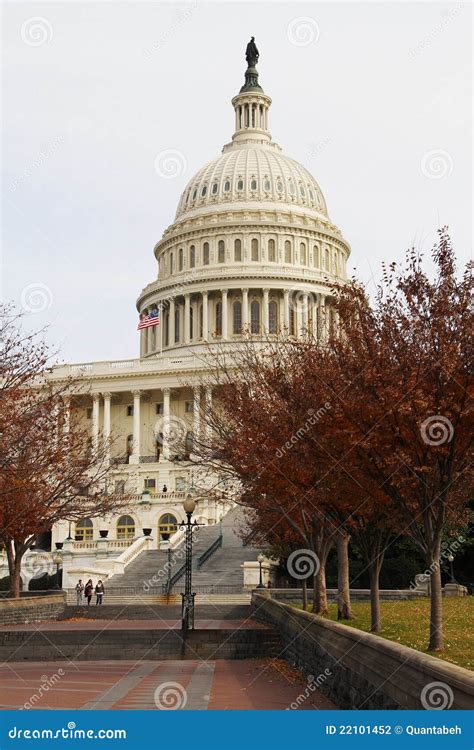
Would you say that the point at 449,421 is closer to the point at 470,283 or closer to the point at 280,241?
the point at 470,283

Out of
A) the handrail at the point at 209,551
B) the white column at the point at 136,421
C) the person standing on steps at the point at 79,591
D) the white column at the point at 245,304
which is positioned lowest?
the person standing on steps at the point at 79,591

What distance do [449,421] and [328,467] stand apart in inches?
218

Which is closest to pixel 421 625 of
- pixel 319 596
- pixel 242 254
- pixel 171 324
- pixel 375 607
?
pixel 375 607

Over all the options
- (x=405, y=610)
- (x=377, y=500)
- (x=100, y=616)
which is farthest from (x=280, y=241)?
(x=377, y=500)

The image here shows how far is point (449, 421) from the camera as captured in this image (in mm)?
17828

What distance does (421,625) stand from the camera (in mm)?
23688

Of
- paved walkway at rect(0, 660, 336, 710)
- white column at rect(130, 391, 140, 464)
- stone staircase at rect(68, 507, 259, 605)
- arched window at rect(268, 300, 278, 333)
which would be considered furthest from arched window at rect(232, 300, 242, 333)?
paved walkway at rect(0, 660, 336, 710)

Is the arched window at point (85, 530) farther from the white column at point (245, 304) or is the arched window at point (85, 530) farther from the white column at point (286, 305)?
the white column at point (245, 304)

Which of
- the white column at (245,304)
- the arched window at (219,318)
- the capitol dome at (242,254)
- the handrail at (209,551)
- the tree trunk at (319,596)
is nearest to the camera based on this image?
the tree trunk at (319,596)

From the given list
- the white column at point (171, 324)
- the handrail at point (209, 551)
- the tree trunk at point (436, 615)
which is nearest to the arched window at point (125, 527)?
the handrail at point (209, 551)

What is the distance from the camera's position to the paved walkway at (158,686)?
51.3ft

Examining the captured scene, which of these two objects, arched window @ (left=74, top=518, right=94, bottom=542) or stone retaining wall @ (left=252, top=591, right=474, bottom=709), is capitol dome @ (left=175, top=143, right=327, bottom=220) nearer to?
arched window @ (left=74, top=518, right=94, bottom=542)

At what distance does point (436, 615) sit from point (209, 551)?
40.1 meters

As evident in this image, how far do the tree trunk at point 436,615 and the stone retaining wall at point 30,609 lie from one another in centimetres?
2074
